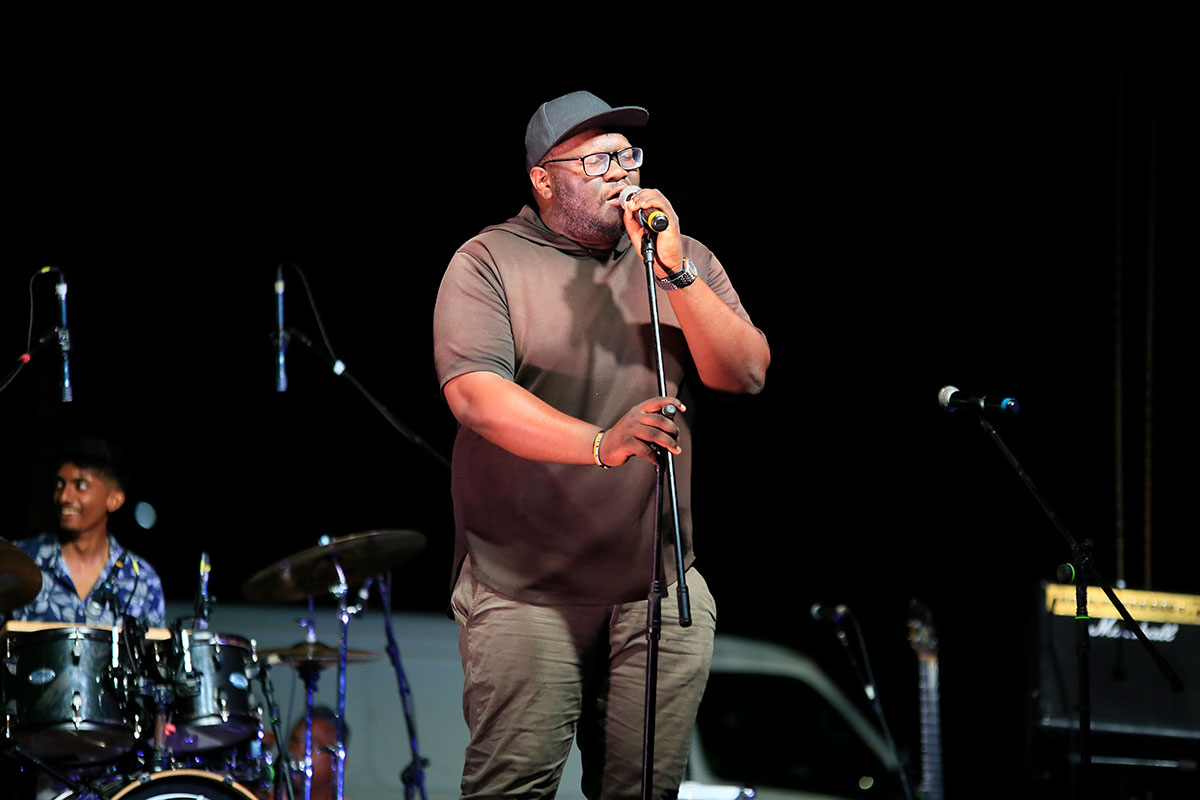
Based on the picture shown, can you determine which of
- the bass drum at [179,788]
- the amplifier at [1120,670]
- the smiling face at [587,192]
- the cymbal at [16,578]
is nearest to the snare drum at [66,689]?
the cymbal at [16,578]

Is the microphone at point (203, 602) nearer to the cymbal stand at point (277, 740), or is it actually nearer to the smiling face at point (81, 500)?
the cymbal stand at point (277, 740)

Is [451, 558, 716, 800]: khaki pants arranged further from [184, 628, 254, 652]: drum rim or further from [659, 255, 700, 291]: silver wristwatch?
[184, 628, 254, 652]: drum rim

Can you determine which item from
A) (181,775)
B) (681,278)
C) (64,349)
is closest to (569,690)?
(681,278)

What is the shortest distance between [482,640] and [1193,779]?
17.3ft

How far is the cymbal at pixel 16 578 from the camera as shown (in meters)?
4.30

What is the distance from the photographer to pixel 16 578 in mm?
4438

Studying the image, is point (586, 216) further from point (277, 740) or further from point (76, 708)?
point (277, 740)

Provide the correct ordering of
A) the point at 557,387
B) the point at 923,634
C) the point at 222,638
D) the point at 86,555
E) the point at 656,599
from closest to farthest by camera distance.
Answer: the point at 656,599, the point at 557,387, the point at 222,638, the point at 86,555, the point at 923,634

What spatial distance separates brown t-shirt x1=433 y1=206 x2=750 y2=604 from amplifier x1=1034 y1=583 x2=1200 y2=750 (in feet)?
10.1

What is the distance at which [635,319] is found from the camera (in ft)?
9.41

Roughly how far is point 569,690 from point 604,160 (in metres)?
1.17

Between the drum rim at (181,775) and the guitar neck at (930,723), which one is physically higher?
the drum rim at (181,775)

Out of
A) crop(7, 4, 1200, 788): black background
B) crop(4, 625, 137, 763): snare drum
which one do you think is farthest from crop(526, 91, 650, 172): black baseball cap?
crop(7, 4, 1200, 788): black background

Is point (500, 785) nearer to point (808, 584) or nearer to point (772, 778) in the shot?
point (772, 778)
